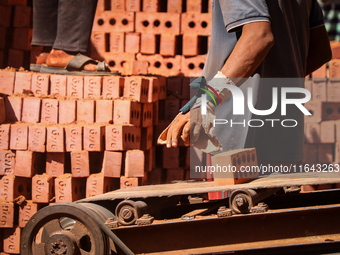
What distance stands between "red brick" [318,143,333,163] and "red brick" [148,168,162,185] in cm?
230

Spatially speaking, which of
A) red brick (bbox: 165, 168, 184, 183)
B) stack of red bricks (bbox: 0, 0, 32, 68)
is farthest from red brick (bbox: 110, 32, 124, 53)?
red brick (bbox: 165, 168, 184, 183)

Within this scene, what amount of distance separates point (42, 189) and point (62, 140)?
0.51 m

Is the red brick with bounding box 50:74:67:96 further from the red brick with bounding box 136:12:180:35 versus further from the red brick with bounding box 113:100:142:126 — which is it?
the red brick with bounding box 136:12:180:35

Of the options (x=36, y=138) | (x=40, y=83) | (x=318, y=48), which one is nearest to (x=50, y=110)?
(x=36, y=138)

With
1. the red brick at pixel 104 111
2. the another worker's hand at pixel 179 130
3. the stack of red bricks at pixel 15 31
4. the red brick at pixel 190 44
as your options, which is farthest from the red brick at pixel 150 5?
the another worker's hand at pixel 179 130

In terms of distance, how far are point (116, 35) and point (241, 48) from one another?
4.34 metres

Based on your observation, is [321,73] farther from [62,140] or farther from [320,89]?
[62,140]

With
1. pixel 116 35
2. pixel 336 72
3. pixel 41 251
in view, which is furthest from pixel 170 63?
pixel 41 251

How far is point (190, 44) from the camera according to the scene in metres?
5.77

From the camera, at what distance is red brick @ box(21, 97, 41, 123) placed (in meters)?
3.71

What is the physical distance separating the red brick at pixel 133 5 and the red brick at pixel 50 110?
284 centimetres

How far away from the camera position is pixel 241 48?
6.43 ft

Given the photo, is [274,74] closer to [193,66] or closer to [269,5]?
[269,5]

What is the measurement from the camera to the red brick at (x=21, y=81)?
155 inches
